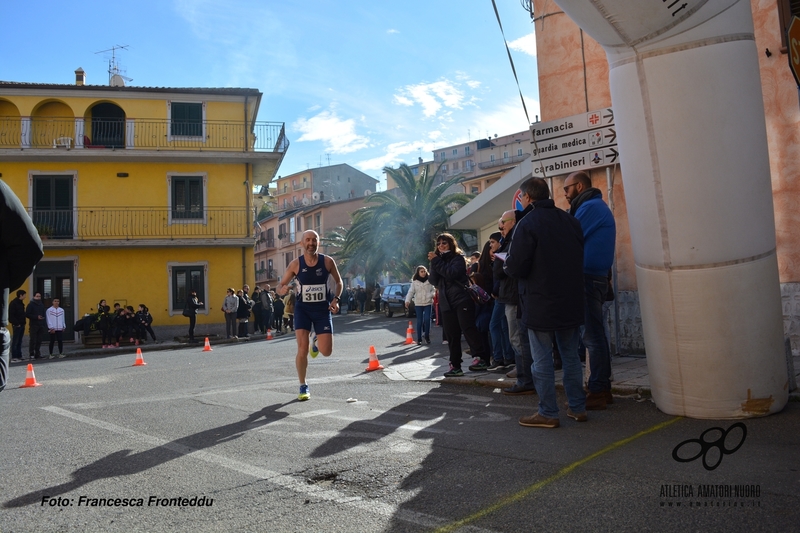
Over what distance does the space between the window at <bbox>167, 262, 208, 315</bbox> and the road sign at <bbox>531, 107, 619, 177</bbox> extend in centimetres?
2279

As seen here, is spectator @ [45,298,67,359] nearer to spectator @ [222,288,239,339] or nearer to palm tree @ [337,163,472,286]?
spectator @ [222,288,239,339]

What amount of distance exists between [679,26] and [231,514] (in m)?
4.54

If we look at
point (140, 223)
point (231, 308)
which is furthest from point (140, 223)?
point (231, 308)

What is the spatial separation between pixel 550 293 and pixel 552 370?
63cm

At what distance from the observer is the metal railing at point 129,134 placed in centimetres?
2881

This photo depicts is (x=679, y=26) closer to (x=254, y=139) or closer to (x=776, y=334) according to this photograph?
(x=776, y=334)

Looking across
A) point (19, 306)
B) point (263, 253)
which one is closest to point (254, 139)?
point (19, 306)

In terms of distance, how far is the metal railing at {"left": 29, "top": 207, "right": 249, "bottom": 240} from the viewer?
93.1 ft

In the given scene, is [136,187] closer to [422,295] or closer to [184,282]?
[184,282]

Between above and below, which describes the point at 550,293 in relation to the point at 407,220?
below

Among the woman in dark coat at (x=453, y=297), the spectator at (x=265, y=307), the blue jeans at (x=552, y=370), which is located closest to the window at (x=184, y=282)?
the spectator at (x=265, y=307)

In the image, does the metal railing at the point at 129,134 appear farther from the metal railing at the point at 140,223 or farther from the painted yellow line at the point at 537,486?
the painted yellow line at the point at 537,486

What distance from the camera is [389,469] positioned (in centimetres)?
435

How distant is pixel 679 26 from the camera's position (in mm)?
4957
